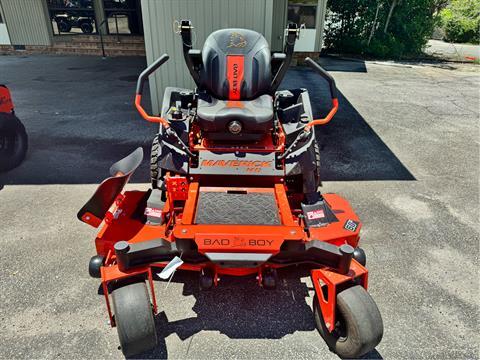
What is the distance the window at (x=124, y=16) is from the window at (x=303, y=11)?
717cm

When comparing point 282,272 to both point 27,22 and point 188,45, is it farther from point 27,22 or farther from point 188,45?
point 27,22

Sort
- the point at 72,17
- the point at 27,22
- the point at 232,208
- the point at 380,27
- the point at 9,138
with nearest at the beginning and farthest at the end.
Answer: the point at 232,208 < the point at 9,138 < the point at 27,22 < the point at 72,17 < the point at 380,27

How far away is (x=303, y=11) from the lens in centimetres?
1474

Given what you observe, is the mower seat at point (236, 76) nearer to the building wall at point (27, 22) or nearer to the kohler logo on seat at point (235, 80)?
the kohler logo on seat at point (235, 80)

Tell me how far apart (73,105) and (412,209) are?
Answer: 8108 millimetres

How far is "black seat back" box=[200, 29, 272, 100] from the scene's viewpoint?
164 inches

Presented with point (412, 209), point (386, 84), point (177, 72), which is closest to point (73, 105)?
point (177, 72)

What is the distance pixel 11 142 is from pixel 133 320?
15.8 feet

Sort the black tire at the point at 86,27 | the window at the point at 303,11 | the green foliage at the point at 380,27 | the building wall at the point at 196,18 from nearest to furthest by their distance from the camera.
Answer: the building wall at the point at 196,18
the window at the point at 303,11
the black tire at the point at 86,27
the green foliage at the point at 380,27

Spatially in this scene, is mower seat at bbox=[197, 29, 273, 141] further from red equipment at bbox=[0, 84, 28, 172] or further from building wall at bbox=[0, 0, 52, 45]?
building wall at bbox=[0, 0, 52, 45]

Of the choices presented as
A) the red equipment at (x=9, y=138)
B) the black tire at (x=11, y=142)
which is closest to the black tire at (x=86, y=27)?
the red equipment at (x=9, y=138)

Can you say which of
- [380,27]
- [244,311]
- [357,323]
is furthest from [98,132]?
[380,27]

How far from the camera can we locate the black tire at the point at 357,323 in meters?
2.48

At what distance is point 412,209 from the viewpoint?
4.89 meters
